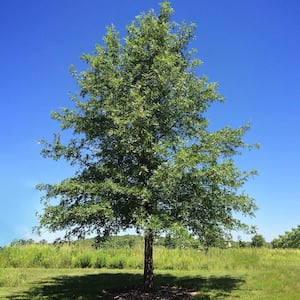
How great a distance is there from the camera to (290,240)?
7131 cm

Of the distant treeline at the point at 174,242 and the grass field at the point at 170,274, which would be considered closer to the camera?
the distant treeline at the point at 174,242

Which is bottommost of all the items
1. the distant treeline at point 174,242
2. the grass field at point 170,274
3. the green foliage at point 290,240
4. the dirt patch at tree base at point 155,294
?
the dirt patch at tree base at point 155,294

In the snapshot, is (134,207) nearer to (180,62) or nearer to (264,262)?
(180,62)

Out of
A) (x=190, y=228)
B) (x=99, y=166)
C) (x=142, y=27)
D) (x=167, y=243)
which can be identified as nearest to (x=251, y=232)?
(x=190, y=228)

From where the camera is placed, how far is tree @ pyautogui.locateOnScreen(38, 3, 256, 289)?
1430 centimetres

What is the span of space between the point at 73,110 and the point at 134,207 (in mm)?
4782

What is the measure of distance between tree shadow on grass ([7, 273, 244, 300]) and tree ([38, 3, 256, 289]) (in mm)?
2195

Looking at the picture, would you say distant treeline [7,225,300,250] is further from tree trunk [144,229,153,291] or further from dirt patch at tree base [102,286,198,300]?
dirt patch at tree base [102,286,198,300]

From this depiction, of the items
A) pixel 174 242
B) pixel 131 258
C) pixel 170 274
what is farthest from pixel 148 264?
pixel 131 258

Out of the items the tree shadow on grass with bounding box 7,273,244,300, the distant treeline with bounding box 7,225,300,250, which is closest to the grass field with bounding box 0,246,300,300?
the tree shadow on grass with bounding box 7,273,244,300

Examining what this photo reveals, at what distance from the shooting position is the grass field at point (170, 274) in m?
16.4

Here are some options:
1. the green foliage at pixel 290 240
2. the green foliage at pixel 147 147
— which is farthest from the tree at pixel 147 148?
the green foliage at pixel 290 240

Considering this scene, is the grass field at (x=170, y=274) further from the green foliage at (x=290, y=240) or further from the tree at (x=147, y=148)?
the green foliage at (x=290, y=240)

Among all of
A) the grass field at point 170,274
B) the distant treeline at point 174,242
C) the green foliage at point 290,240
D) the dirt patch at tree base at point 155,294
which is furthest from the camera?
the green foliage at point 290,240
